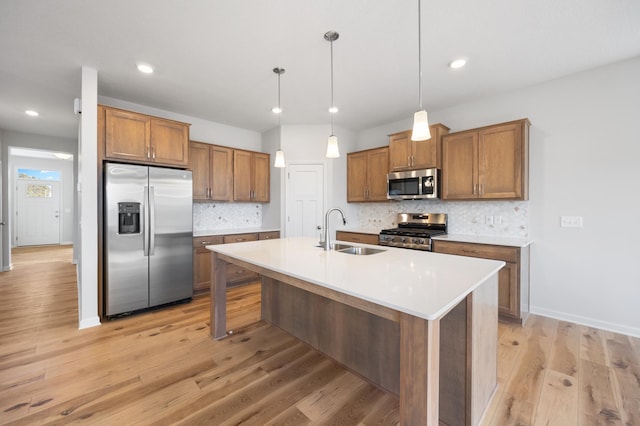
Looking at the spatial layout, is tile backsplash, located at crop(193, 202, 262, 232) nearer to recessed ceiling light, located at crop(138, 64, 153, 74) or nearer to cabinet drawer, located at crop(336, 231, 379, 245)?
cabinet drawer, located at crop(336, 231, 379, 245)

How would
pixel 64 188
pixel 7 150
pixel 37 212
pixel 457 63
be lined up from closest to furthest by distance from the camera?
pixel 457 63, pixel 7 150, pixel 37 212, pixel 64 188

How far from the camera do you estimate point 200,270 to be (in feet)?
12.6

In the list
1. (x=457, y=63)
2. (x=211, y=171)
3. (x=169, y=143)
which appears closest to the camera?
(x=457, y=63)

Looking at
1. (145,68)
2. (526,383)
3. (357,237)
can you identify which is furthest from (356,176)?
(526,383)

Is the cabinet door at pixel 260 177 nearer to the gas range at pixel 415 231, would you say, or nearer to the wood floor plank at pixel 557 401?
the gas range at pixel 415 231

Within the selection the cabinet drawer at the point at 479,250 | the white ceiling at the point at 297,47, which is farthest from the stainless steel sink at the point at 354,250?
the white ceiling at the point at 297,47

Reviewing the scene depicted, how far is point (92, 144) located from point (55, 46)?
0.89 m

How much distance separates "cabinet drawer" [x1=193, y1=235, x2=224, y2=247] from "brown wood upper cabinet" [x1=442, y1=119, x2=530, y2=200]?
323 centimetres

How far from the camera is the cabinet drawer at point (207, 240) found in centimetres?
383

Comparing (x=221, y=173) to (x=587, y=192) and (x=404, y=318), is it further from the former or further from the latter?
(x=587, y=192)

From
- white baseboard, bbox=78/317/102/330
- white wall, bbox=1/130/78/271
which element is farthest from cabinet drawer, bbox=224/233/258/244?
A: white wall, bbox=1/130/78/271

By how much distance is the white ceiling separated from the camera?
200 cm

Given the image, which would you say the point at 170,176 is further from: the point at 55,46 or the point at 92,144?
the point at 55,46

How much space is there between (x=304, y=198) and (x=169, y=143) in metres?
2.17
